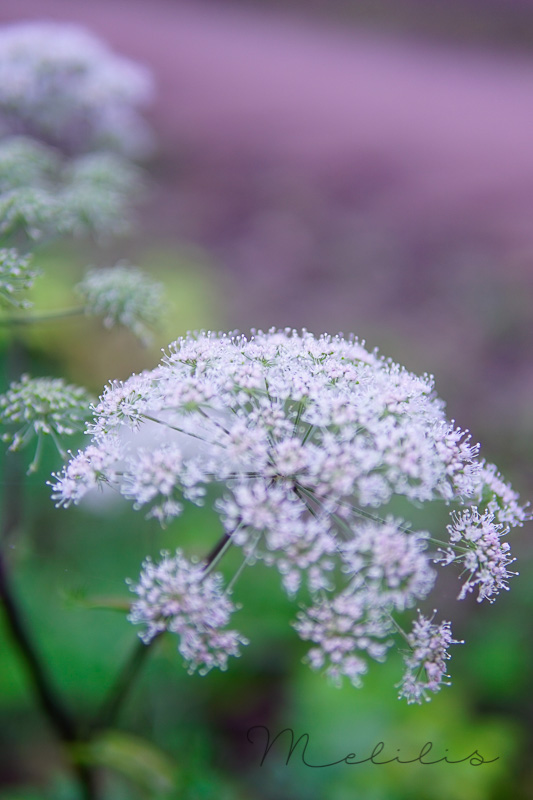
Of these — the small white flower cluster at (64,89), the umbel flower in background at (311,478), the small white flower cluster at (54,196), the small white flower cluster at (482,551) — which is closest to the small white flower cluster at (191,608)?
the umbel flower in background at (311,478)

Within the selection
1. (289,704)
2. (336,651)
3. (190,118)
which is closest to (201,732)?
(289,704)

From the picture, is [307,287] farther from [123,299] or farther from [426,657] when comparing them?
[426,657]

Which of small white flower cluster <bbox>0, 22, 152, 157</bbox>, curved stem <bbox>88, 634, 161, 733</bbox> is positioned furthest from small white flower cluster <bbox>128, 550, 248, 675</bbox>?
small white flower cluster <bbox>0, 22, 152, 157</bbox>

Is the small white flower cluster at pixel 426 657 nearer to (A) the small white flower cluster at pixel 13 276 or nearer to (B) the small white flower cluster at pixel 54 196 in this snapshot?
(A) the small white flower cluster at pixel 13 276

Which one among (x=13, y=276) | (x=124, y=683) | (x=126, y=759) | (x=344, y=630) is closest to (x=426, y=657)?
(x=344, y=630)

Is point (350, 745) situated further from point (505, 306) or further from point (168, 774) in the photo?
point (505, 306)

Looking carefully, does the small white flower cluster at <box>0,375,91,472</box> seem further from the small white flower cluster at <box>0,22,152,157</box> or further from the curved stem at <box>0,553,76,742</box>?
the small white flower cluster at <box>0,22,152,157</box>
